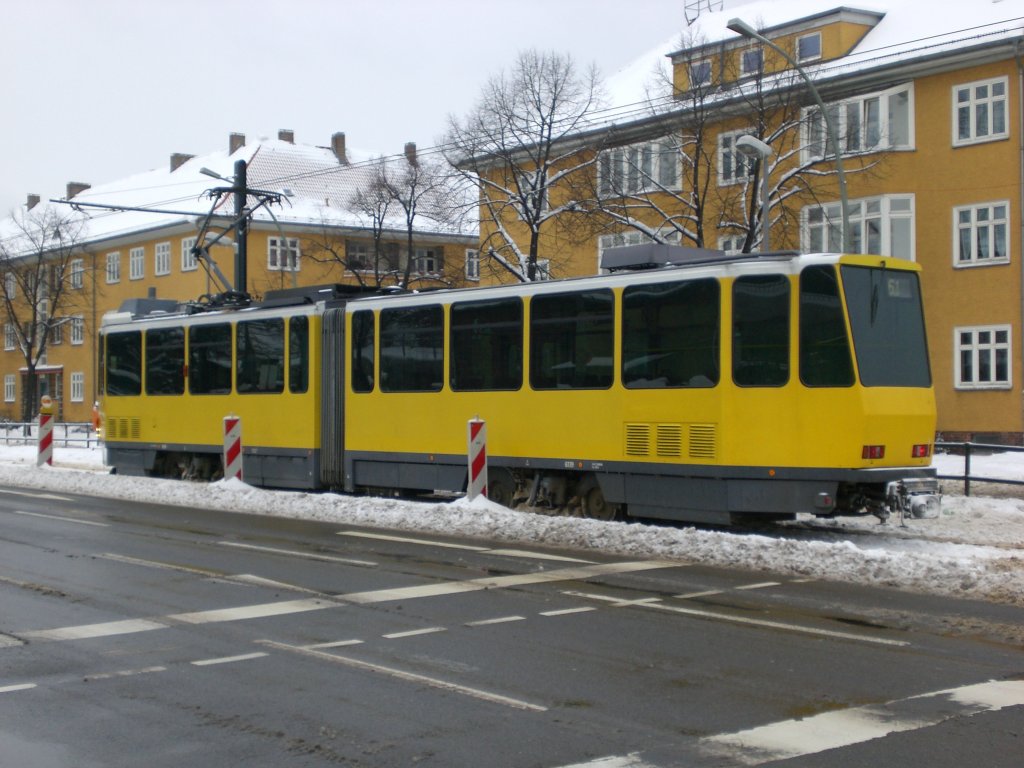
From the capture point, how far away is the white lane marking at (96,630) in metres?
8.41

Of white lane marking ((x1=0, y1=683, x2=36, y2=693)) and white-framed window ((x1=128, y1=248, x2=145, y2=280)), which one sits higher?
white-framed window ((x1=128, y1=248, x2=145, y2=280))

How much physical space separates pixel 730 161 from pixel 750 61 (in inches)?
116

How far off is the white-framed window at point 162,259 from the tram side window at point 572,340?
165ft

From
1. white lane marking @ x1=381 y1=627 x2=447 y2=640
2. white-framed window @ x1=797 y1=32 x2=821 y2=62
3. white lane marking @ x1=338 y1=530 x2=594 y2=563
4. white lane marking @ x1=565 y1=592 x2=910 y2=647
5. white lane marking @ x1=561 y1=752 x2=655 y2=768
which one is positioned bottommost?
white lane marking @ x1=561 y1=752 x2=655 y2=768

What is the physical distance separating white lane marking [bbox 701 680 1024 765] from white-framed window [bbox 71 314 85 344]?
65.5 metres

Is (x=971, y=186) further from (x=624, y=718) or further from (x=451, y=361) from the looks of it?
(x=624, y=718)

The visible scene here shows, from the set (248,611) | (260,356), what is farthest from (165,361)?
(248,611)

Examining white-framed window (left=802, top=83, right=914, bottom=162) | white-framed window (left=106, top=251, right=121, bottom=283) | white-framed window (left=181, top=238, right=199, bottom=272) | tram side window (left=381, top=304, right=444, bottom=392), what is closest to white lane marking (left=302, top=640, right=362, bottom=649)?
tram side window (left=381, top=304, right=444, bottom=392)

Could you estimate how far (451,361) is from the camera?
1792 centimetres

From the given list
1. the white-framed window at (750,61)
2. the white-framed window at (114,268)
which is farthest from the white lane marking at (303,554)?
the white-framed window at (114,268)

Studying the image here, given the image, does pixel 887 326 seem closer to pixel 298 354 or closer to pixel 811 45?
pixel 298 354

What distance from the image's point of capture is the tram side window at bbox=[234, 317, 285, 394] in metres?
20.9

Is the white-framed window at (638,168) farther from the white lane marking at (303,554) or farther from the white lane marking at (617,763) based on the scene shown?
the white lane marking at (617,763)

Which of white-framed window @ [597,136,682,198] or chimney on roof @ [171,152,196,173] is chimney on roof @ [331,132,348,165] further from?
white-framed window @ [597,136,682,198]
